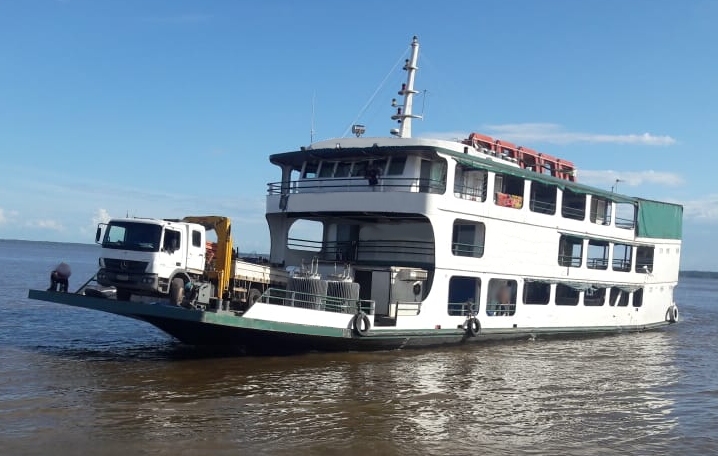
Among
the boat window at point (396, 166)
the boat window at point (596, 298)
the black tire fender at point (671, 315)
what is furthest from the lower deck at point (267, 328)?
the black tire fender at point (671, 315)

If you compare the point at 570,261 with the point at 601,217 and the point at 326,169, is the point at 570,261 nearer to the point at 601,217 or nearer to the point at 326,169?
the point at 601,217

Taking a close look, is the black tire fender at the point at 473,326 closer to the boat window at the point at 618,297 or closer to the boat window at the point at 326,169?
the boat window at the point at 326,169

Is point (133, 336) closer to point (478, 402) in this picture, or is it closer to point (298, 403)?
point (298, 403)

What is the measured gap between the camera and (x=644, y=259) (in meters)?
26.1

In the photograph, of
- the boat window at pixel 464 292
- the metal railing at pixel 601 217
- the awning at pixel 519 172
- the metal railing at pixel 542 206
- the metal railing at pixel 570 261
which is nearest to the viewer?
the awning at pixel 519 172

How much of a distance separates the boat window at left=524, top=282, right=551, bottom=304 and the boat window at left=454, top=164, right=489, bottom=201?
3.67m

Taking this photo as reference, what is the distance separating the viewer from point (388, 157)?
58.0 ft

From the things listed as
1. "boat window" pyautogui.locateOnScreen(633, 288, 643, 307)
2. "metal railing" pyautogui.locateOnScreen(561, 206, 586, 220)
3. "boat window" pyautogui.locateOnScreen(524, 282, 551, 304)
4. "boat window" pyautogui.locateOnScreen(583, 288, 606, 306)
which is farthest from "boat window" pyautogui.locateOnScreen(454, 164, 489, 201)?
"boat window" pyautogui.locateOnScreen(633, 288, 643, 307)

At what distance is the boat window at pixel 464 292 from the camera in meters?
18.3

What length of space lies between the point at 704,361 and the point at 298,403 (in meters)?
13.5

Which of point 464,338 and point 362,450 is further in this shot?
point 464,338

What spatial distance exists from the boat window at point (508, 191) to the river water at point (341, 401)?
13.4ft

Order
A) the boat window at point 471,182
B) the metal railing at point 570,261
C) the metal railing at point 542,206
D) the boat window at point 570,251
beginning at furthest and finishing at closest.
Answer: the boat window at point 570,251 → the metal railing at point 570,261 → the metal railing at point 542,206 → the boat window at point 471,182

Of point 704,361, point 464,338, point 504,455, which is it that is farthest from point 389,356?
point 704,361
